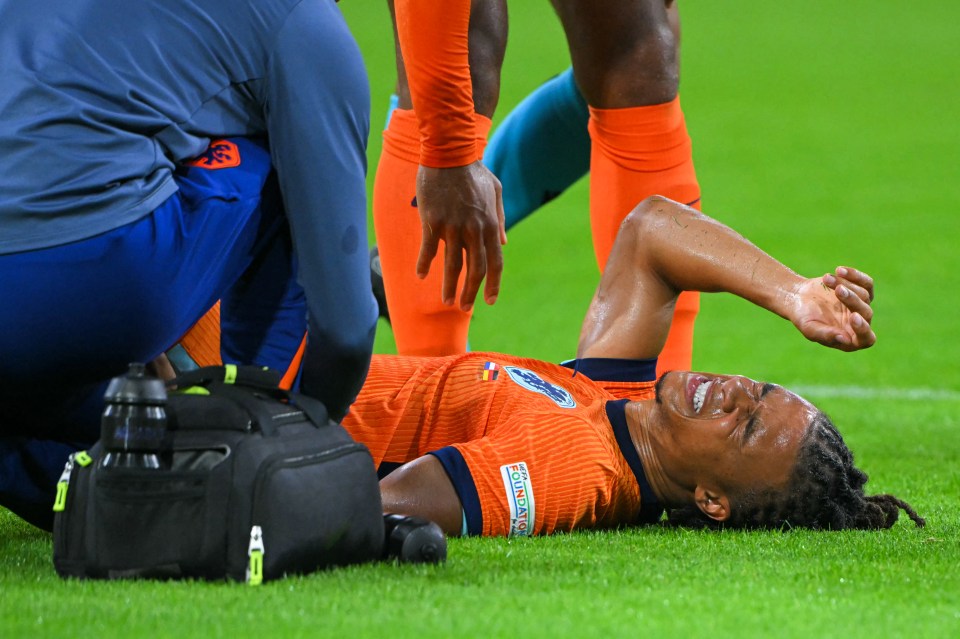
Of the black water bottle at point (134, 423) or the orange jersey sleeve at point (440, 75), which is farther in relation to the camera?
the orange jersey sleeve at point (440, 75)

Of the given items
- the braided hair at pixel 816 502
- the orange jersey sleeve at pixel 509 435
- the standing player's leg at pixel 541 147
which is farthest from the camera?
the standing player's leg at pixel 541 147

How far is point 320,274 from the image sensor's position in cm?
209

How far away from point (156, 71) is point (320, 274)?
1.17 feet

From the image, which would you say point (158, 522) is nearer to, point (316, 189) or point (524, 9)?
point (316, 189)

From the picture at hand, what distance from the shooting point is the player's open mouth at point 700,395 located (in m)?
2.55

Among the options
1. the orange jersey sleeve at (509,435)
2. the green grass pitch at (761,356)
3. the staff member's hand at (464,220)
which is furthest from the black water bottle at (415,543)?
the staff member's hand at (464,220)

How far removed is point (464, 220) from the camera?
2701mm

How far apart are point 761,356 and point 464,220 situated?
2916mm

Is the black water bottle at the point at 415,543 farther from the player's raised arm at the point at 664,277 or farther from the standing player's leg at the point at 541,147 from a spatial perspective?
the standing player's leg at the point at 541,147

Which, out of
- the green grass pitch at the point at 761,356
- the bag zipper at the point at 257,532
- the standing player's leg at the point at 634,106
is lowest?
the green grass pitch at the point at 761,356

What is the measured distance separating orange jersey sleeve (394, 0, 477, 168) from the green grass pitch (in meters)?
0.77

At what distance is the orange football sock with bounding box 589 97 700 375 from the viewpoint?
3.18 m

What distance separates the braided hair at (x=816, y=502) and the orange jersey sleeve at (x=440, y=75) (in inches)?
31.3

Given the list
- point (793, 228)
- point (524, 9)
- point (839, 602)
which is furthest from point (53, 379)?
point (524, 9)
